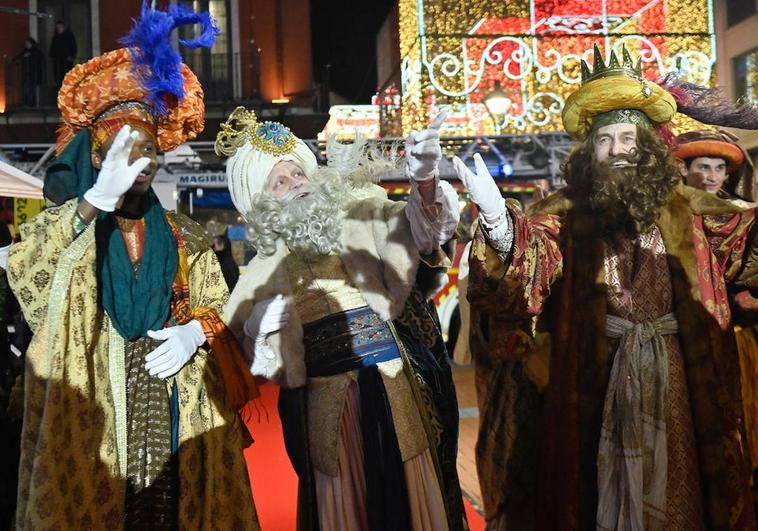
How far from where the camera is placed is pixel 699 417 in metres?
3.08

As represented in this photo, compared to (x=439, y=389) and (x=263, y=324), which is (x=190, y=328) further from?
(x=439, y=389)

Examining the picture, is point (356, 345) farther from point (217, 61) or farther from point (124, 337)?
point (217, 61)

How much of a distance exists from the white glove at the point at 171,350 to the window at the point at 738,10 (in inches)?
688

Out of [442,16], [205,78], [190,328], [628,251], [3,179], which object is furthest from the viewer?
[205,78]

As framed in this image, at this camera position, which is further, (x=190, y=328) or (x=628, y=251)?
(x=628, y=251)

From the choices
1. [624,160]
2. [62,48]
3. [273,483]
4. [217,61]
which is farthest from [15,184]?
[217,61]

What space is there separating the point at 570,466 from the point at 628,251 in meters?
0.86

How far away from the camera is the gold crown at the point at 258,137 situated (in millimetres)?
3473

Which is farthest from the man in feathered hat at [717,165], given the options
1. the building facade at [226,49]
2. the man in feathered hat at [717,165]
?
the building facade at [226,49]

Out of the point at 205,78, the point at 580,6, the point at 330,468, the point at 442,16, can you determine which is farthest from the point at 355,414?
the point at 205,78

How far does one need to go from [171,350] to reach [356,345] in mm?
675

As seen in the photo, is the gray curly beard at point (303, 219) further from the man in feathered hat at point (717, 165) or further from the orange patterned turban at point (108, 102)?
the man in feathered hat at point (717, 165)

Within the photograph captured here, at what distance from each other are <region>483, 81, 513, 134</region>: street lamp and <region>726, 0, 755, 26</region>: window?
25.4ft

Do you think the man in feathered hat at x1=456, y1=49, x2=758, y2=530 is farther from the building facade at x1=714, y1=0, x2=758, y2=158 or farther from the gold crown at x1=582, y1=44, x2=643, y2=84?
the building facade at x1=714, y1=0, x2=758, y2=158
